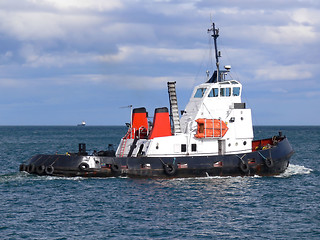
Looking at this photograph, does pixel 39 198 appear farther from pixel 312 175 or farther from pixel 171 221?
pixel 312 175

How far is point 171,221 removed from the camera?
70.9 ft

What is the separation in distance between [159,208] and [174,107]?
9.69m

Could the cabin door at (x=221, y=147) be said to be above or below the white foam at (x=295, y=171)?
above

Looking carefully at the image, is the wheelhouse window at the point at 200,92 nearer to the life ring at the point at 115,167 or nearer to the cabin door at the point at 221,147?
the cabin door at the point at 221,147

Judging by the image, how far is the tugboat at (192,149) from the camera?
3067cm

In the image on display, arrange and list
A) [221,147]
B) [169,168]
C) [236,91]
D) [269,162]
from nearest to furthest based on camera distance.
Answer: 1. [169,168]
2. [221,147]
3. [269,162]
4. [236,91]

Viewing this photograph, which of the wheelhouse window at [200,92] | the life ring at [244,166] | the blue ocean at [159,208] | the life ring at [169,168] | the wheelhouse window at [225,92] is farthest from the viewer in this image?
the wheelhouse window at [200,92]

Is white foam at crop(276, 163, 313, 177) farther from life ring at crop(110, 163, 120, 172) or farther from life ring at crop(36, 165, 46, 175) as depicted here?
life ring at crop(36, 165, 46, 175)

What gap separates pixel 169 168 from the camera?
1201 inches

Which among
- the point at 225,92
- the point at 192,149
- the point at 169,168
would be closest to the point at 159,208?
the point at 169,168

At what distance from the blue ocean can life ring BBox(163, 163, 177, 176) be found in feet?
1.70

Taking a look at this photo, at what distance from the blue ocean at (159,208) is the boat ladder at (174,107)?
11.4 ft

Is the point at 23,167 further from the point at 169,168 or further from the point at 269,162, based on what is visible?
the point at 269,162

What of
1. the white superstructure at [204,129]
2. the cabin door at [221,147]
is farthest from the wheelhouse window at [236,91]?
the cabin door at [221,147]
